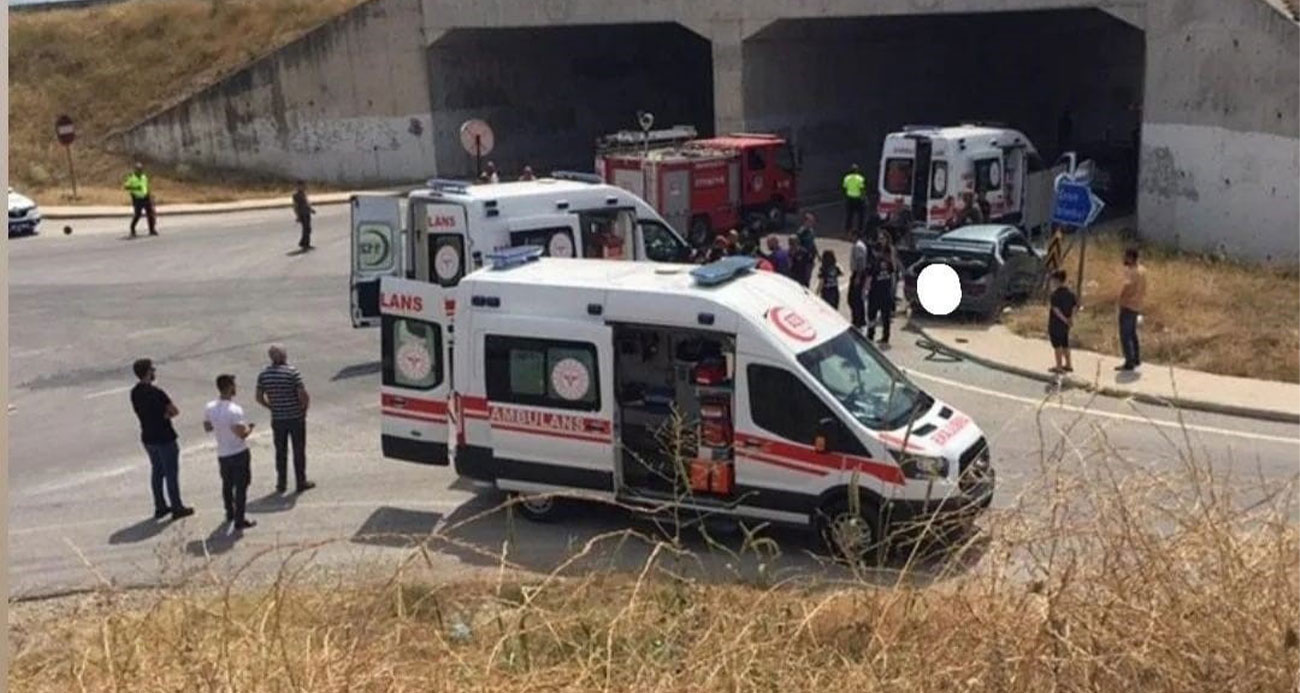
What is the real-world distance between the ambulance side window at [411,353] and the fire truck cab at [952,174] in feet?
48.8

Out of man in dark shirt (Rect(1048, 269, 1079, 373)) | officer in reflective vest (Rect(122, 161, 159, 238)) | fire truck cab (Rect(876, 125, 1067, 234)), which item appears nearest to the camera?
man in dark shirt (Rect(1048, 269, 1079, 373))

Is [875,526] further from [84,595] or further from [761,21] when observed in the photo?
[761,21]

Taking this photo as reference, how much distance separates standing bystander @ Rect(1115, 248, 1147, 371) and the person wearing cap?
11.0 m

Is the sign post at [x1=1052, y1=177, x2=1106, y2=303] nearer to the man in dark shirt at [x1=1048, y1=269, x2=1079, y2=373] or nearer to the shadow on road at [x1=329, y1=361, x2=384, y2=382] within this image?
the man in dark shirt at [x1=1048, y1=269, x2=1079, y2=373]

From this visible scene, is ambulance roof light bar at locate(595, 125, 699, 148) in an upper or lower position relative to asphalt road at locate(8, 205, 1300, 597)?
upper

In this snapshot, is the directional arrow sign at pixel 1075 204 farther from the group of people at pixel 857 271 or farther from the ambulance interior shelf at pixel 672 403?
the ambulance interior shelf at pixel 672 403

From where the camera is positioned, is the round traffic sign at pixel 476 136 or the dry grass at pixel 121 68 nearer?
the round traffic sign at pixel 476 136

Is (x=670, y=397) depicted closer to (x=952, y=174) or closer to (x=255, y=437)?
(x=255, y=437)

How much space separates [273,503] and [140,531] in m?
1.21

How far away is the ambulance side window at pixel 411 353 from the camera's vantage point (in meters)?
12.9

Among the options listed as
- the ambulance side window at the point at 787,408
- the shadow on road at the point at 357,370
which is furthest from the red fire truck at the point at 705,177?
the ambulance side window at the point at 787,408

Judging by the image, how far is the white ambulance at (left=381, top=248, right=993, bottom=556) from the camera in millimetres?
11242

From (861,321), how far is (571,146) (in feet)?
73.8

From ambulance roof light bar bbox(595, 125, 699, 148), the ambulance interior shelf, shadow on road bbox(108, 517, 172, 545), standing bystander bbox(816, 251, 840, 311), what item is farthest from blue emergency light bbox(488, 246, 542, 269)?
ambulance roof light bar bbox(595, 125, 699, 148)
